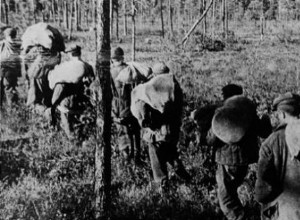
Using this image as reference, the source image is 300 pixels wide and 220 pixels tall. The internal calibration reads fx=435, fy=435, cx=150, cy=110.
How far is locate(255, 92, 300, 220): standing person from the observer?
3506 millimetres

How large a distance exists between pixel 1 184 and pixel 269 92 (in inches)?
402

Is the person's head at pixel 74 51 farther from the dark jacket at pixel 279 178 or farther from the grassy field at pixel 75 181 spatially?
the dark jacket at pixel 279 178

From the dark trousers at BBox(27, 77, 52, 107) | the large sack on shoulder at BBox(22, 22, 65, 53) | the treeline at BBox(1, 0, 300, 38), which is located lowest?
the dark trousers at BBox(27, 77, 52, 107)

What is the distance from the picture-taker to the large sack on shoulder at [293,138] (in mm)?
3398

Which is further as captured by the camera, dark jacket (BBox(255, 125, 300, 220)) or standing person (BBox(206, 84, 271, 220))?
standing person (BBox(206, 84, 271, 220))

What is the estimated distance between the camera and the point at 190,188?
222 inches

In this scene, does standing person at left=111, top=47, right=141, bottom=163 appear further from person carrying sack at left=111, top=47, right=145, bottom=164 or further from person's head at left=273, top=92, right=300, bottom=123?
person's head at left=273, top=92, right=300, bottom=123

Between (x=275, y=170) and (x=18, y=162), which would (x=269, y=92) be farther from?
(x=275, y=170)

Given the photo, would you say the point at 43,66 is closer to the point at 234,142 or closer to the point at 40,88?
the point at 40,88

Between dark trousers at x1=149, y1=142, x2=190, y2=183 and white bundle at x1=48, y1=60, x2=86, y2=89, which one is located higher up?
white bundle at x1=48, y1=60, x2=86, y2=89

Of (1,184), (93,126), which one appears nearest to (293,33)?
(93,126)

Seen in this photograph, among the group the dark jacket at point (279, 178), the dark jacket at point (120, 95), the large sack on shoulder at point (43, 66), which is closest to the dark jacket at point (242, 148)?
the dark jacket at point (279, 178)

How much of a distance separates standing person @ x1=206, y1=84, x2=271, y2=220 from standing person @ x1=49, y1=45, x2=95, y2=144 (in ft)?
10.1

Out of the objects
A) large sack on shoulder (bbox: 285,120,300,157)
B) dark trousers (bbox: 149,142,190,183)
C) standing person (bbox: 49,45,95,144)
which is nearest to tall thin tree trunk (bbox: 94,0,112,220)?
dark trousers (bbox: 149,142,190,183)
